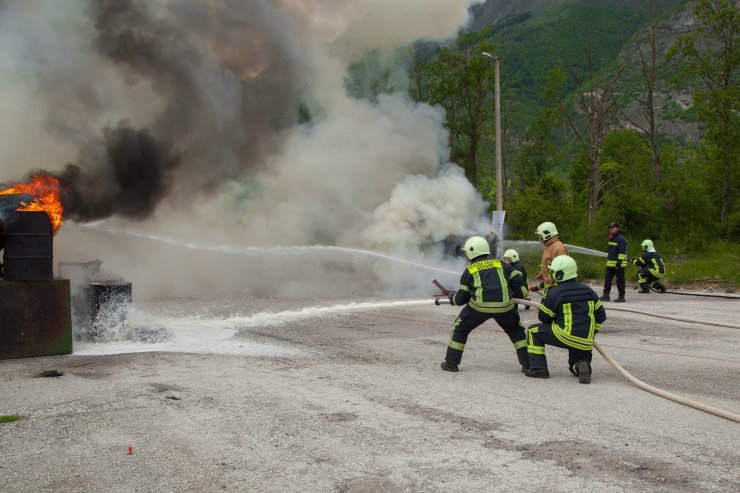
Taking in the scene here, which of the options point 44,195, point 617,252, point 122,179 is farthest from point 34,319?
point 617,252

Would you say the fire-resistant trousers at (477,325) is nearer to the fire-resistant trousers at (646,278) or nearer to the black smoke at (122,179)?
the black smoke at (122,179)

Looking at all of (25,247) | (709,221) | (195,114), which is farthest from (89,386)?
(709,221)

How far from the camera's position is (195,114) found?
14852 millimetres

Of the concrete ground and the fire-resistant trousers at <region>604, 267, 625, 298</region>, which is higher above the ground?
the fire-resistant trousers at <region>604, 267, 625, 298</region>

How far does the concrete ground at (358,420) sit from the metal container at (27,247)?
1.13m

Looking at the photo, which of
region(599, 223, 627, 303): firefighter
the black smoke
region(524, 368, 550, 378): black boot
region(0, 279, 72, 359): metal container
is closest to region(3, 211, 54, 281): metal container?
region(0, 279, 72, 359): metal container

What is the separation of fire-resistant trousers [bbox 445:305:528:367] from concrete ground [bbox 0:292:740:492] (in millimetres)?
247

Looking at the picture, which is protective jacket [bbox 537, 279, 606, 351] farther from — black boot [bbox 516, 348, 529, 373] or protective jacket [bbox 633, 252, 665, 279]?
protective jacket [bbox 633, 252, 665, 279]

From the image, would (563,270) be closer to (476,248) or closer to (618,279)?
(476,248)

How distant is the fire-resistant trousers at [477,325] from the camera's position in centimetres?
763

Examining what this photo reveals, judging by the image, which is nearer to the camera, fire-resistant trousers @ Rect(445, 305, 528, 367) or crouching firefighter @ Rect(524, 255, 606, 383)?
crouching firefighter @ Rect(524, 255, 606, 383)

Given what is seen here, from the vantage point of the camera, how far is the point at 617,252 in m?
14.8

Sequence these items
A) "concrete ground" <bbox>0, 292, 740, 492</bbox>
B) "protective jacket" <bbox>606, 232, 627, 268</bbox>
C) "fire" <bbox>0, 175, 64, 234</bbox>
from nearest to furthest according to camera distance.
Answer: "concrete ground" <bbox>0, 292, 740, 492</bbox>, "fire" <bbox>0, 175, 64, 234</bbox>, "protective jacket" <bbox>606, 232, 627, 268</bbox>

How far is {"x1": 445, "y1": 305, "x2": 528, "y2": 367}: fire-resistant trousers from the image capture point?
25.0ft
